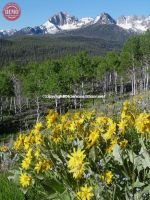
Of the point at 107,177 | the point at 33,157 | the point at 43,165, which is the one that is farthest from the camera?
the point at 33,157

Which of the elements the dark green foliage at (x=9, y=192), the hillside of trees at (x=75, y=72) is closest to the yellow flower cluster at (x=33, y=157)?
the dark green foliage at (x=9, y=192)

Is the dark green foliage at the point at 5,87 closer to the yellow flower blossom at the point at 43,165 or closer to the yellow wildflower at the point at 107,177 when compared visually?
the yellow flower blossom at the point at 43,165

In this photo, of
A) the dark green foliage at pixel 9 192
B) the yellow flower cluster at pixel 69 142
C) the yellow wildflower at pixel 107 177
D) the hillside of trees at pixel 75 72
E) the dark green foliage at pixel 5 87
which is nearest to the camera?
the yellow wildflower at pixel 107 177

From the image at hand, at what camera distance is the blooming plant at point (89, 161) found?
366 cm

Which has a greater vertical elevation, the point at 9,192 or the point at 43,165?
the point at 43,165

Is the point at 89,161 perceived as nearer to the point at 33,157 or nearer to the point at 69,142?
the point at 33,157

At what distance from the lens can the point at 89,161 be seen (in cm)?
408

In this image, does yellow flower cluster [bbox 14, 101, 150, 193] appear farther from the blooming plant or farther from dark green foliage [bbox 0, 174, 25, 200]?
dark green foliage [bbox 0, 174, 25, 200]

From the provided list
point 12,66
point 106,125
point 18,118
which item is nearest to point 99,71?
point 12,66

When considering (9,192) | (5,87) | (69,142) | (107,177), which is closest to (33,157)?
(69,142)

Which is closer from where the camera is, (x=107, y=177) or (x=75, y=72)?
(x=107, y=177)

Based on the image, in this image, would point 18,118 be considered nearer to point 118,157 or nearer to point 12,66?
point 12,66

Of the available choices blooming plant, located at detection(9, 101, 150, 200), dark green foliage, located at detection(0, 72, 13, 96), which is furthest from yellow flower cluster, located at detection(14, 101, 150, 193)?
dark green foliage, located at detection(0, 72, 13, 96)

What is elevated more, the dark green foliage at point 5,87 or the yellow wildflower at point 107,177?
the yellow wildflower at point 107,177
